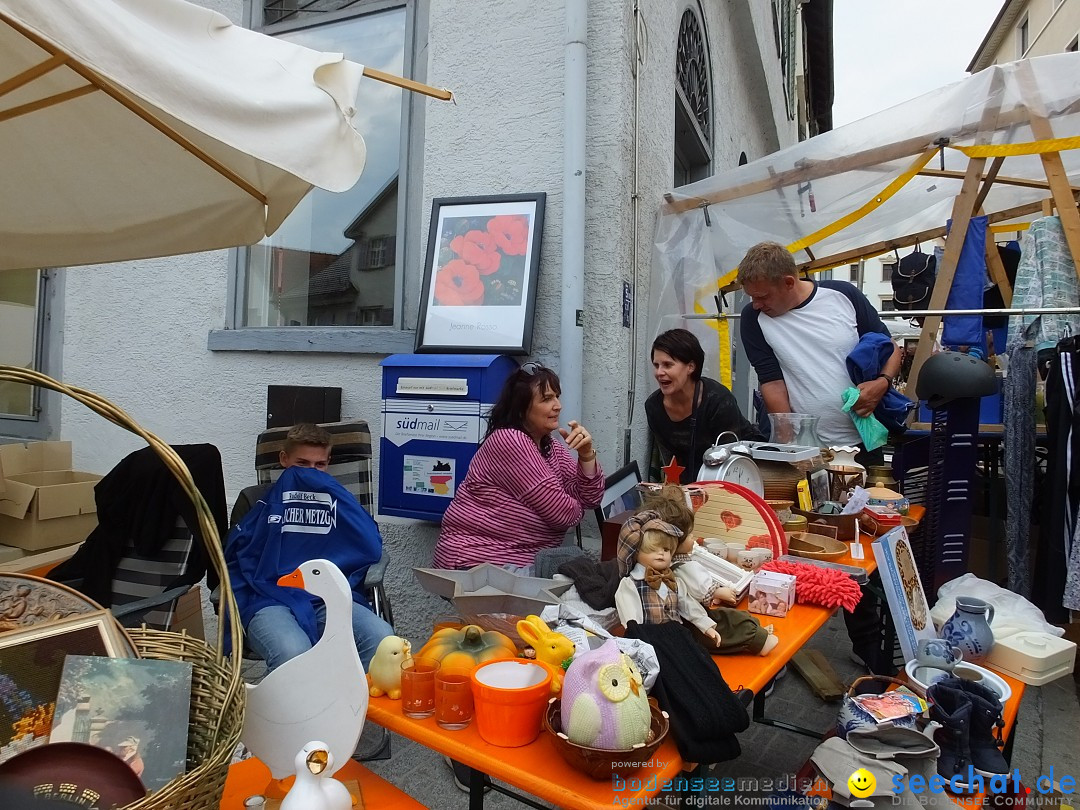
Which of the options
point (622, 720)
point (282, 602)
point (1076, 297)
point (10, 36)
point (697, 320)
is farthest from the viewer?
point (697, 320)

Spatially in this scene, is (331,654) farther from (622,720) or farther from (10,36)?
(10,36)

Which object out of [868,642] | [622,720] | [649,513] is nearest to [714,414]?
[868,642]

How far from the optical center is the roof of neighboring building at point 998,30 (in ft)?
81.0

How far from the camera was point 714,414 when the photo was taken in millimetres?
3525

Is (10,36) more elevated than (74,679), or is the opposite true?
(10,36)

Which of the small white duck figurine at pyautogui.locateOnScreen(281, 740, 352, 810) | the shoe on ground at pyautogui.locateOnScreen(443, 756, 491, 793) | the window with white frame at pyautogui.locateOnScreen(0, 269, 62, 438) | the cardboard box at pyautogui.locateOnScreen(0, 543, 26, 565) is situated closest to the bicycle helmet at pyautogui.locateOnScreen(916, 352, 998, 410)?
the shoe on ground at pyautogui.locateOnScreen(443, 756, 491, 793)

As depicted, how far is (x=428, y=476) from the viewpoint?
11.9ft

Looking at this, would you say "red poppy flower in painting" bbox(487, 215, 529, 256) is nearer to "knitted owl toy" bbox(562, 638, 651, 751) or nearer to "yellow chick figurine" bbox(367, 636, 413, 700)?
"yellow chick figurine" bbox(367, 636, 413, 700)

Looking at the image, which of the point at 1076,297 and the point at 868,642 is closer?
the point at 868,642

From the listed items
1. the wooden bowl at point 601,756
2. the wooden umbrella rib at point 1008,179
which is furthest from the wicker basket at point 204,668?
the wooden umbrella rib at point 1008,179

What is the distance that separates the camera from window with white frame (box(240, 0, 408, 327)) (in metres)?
4.42

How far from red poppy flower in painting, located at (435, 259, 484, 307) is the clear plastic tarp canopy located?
3.85 feet

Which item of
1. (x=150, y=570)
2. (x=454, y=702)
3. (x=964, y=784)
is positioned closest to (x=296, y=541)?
(x=150, y=570)

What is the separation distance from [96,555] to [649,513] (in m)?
2.33
